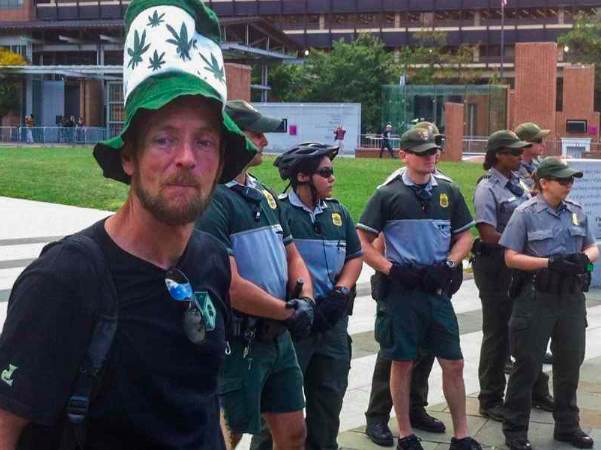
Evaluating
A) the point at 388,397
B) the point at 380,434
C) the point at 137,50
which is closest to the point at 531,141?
the point at 388,397

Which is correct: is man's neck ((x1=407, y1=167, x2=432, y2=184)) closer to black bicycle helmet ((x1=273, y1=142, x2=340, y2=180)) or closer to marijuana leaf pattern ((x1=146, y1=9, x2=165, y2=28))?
black bicycle helmet ((x1=273, y1=142, x2=340, y2=180))

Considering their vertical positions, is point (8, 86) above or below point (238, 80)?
above

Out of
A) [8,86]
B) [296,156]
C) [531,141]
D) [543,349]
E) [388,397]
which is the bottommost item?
[388,397]

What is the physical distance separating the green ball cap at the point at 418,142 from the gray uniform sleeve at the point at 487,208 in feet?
3.91

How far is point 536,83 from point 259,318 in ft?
134

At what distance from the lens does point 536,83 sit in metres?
43.0

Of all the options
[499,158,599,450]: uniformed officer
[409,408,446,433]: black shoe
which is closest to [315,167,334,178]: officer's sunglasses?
[499,158,599,450]: uniformed officer

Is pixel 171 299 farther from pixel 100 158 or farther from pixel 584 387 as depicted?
pixel 584 387

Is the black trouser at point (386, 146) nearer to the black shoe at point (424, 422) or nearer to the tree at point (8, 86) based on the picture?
the tree at point (8, 86)

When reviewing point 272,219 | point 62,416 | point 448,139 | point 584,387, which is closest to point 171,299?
point 62,416

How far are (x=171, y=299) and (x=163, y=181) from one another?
0.86 ft

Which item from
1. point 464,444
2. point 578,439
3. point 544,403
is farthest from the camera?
point 544,403

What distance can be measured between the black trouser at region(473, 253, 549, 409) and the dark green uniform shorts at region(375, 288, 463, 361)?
3.57 ft

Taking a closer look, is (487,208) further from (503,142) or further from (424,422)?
(424,422)
